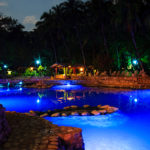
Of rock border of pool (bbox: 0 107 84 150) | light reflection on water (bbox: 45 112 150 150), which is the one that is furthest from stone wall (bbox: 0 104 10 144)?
light reflection on water (bbox: 45 112 150 150)

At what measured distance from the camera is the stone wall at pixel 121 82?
16.5 metres

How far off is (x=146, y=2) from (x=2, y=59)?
2603 cm

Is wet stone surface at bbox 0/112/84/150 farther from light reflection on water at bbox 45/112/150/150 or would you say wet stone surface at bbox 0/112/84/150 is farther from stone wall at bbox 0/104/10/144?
light reflection on water at bbox 45/112/150/150

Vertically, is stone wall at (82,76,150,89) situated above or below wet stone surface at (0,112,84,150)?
above

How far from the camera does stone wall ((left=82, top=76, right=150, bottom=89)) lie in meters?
16.5

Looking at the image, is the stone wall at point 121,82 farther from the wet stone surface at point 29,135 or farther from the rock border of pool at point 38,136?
the wet stone surface at point 29,135

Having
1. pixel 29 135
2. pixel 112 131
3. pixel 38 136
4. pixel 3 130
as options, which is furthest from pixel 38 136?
pixel 112 131

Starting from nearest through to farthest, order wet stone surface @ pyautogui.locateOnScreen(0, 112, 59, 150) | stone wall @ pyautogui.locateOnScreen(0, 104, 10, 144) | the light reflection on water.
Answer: wet stone surface @ pyautogui.locateOnScreen(0, 112, 59, 150) → stone wall @ pyautogui.locateOnScreen(0, 104, 10, 144) → the light reflection on water

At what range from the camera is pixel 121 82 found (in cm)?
1784

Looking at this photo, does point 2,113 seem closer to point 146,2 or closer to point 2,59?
point 146,2

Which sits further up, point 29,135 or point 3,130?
point 3,130

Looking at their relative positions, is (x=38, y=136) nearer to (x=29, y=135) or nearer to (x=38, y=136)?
(x=38, y=136)

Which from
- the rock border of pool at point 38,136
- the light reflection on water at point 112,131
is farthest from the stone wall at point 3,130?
the light reflection on water at point 112,131

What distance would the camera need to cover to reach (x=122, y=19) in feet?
72.4
